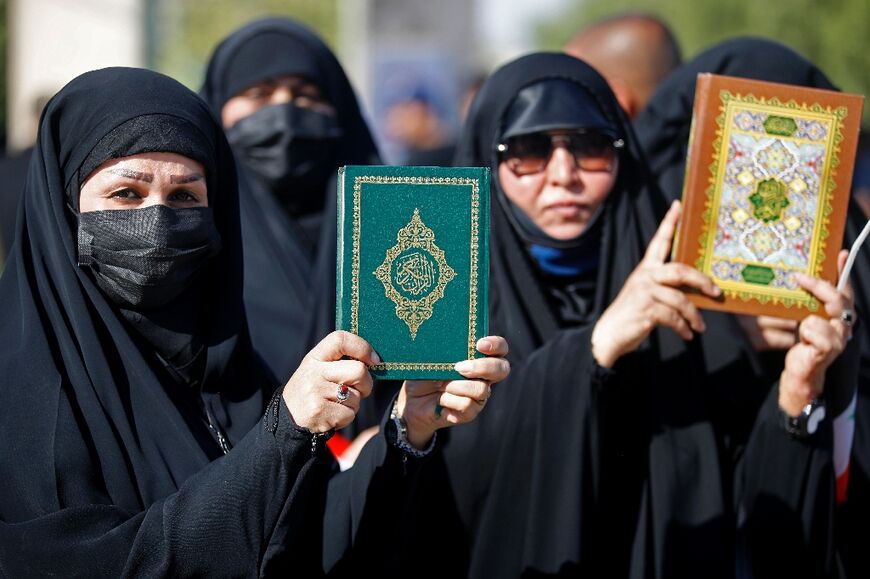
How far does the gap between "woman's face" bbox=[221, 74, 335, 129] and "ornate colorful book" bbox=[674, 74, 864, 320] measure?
1.81 metres

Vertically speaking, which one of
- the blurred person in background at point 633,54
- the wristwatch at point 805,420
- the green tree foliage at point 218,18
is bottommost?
the wristwatch at point 805,420

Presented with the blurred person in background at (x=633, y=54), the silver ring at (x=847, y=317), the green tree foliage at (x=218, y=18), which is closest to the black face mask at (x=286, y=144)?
the blurred person in background at (x=633, y=54)

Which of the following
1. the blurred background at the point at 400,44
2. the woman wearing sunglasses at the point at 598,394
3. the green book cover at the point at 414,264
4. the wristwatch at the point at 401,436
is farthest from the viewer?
the blurred background at the point at 400,44

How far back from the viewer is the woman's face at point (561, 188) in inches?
124

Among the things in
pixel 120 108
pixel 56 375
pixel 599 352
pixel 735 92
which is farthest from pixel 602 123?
pixel 56 375

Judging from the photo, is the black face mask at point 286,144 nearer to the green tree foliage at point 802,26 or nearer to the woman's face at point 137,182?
the woman's face at point 137,182

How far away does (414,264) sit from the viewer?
7.22 ft

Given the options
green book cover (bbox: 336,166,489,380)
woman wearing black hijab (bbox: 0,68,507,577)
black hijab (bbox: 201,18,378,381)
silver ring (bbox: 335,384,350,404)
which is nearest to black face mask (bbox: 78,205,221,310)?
woman wearing black hijab (bbox: 0,68,507,577)

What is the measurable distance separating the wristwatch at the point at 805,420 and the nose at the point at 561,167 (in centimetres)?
82

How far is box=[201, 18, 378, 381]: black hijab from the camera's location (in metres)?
3.77

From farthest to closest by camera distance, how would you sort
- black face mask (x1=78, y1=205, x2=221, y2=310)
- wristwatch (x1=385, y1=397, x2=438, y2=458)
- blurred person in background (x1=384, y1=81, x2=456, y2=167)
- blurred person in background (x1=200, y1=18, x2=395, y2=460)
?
blurred person in background (x1=384, y1=81, x2=456, y2=167) < blurred person in background (x1=200, y1=18, x2=395, y2=460) < wristwatch (x1=385, y1=397, x2=438, y2=458) < black face mask (x1=78, y1=205, x2=221, y2=310)

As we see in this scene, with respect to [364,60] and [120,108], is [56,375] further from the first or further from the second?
[364,60]

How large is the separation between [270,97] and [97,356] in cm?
214

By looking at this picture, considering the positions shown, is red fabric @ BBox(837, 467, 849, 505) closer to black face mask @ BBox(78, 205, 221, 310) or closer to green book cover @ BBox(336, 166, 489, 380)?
green book cover @ BBox(336, 166, 489, 380)
